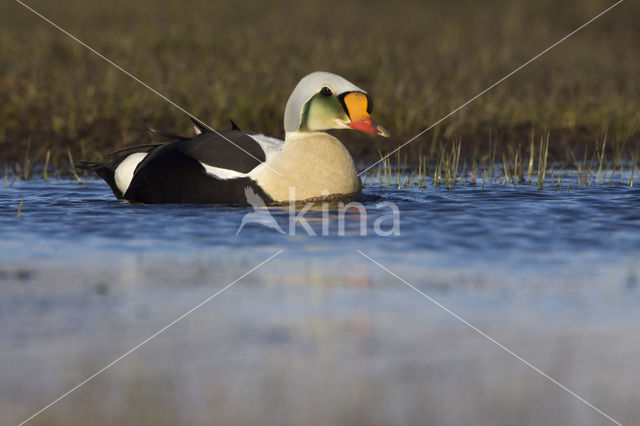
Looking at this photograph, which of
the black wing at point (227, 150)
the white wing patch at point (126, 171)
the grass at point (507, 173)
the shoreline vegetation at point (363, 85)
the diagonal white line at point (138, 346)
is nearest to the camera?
the diagonal white line at point (138, 346)

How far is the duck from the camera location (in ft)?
22.8

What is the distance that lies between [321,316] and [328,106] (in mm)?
3138

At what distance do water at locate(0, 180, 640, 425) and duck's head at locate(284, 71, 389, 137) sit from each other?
2.26 ft

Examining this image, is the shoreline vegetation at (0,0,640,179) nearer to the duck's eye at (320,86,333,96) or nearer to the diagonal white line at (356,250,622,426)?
the duck's eye at (320,86,333,96)

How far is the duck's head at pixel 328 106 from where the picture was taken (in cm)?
723

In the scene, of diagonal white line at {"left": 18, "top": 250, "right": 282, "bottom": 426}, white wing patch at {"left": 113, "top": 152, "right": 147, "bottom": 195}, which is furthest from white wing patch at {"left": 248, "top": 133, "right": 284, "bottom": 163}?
diagonal white line at {"left": 18, "top": 250, "right": 282, "bottom": 426}

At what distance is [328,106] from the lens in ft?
23.9

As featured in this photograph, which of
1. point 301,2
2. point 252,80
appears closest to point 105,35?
point 252,80

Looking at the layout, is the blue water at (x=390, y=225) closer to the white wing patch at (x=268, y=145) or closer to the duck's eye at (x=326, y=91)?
the white wing patch at (x=268, y=145)

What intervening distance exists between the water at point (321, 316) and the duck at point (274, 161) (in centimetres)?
17

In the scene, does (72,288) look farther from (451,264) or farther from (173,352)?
(451,264)

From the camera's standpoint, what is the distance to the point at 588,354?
12.5ft

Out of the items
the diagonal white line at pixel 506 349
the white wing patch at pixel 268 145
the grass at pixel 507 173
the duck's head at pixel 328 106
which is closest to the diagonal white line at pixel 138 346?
the diagonal white line at pixel 506 349

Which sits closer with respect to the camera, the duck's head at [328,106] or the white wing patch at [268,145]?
the white wing patch at [268,145]
